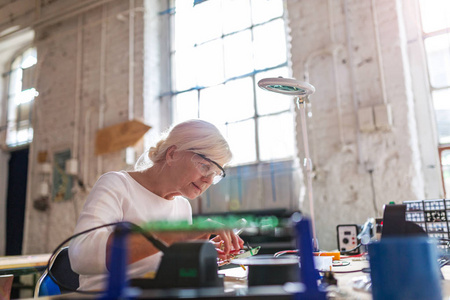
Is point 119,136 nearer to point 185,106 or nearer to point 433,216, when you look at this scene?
point 185,106

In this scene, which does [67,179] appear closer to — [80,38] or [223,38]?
[80,38]

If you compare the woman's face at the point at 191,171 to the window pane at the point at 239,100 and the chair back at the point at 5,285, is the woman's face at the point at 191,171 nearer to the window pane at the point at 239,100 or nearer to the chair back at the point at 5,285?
the chair back at the point at 5,285

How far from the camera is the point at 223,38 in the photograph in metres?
4.03

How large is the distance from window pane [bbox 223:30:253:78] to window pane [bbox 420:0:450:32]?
1.54 metres

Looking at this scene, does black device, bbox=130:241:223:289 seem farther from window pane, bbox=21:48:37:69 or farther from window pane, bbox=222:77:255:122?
window pane, bbox=21:48:37:69

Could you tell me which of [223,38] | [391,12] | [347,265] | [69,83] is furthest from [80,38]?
[347,265]

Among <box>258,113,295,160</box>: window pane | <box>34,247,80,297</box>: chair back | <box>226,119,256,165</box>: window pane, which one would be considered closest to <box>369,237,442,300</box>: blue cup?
<box>34,247,80,297</box>: chair back

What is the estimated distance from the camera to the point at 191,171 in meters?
1.53

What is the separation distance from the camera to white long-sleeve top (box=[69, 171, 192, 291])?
1.05 metres

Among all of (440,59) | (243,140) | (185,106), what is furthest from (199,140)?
(185,106)

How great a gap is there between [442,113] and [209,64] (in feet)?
7.44

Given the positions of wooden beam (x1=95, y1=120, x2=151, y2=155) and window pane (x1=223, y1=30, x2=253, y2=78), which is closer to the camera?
window pane (x1=223, y1=30, x2=253, y2=78)

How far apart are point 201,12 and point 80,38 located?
5.29 ft

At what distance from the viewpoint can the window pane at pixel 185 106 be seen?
162 inches
